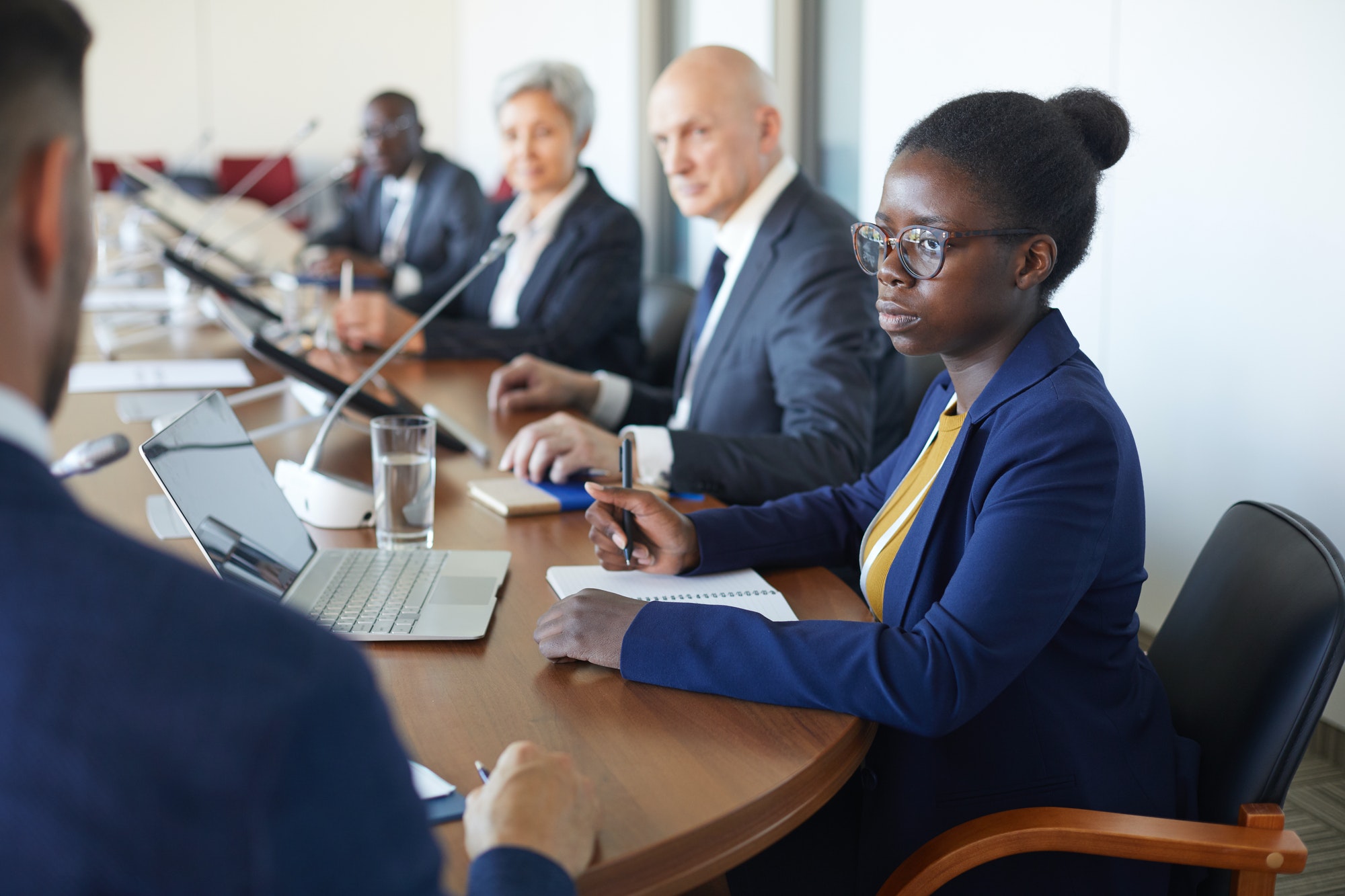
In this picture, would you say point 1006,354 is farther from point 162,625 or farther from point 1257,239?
point 1257,239

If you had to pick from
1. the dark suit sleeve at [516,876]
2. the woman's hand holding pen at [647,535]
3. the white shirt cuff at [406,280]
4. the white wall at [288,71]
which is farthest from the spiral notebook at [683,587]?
the white wall at [288,71]

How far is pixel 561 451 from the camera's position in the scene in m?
1.68

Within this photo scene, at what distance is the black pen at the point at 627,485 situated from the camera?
51.3 inches

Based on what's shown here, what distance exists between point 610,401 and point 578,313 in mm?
648

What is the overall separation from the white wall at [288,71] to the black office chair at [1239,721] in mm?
7555

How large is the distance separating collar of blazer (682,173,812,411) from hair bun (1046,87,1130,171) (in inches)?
36.0

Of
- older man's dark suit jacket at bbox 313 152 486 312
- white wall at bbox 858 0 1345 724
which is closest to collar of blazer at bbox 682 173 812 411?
white wall at bbox 858 0 1345 724

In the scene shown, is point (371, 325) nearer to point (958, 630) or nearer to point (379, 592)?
point (379, 592)

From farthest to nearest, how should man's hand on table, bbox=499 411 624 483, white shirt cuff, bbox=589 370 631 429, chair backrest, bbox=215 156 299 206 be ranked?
chair backrest, bbox=215 156 299 206 → white shirt cuff, bbox=589 370 631 429 → man's hand on table, bbox=499 411 624 483

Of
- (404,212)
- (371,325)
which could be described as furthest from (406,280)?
(371,325)

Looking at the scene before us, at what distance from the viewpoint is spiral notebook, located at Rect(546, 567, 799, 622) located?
4.02ft

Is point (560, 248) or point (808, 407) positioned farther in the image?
point (560, 248)

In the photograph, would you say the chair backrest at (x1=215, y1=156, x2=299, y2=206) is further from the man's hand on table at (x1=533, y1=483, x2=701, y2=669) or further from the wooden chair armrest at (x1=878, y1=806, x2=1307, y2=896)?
the wooden chair armrest at (x1=878, y1=806, x2=1307, y2=896)

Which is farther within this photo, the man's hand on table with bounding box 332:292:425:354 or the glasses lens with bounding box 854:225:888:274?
the man's hand on table with bounding box 332:292:425:354
